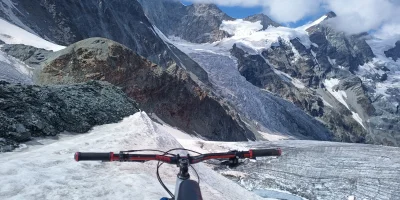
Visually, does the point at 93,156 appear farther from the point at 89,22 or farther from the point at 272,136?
the point at 89,22

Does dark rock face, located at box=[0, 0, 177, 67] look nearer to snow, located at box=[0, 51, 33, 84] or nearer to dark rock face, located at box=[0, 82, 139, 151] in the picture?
snow, located at box=[0, 51, 33, 84]

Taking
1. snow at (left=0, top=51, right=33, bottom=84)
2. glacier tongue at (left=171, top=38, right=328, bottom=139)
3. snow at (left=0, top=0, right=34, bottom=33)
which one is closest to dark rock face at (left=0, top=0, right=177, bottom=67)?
snow at (left=0, top=0, right=34, bottom=33)

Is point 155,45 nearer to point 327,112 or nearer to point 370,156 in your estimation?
point 327,112

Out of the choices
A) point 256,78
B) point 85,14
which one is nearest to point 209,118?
point 85,14

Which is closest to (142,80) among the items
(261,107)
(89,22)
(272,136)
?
(89,22)

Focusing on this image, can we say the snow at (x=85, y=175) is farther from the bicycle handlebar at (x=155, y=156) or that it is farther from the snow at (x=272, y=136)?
the snow at (x=272, y=136)

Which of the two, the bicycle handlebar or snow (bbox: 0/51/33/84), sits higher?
snow (bbox: 0/51/33/84)

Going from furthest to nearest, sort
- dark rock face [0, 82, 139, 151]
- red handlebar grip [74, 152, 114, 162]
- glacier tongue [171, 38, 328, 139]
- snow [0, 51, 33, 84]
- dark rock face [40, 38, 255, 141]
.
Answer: glacier tongue [171, 38, 328, 139] → dark rock face [40, 38, 255, 141] → snow [0, 51, 33, 84] → dark rock face [0, 82, 139, 151] → red handlebar grip [74, 152, 114, 162]
